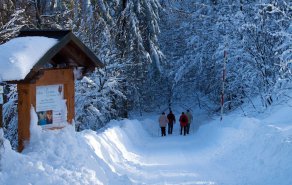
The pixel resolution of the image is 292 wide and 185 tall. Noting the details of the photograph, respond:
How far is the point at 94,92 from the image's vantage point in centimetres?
2280

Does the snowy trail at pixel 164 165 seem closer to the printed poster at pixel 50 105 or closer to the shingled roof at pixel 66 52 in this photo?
the printed poster at pixel 50 105

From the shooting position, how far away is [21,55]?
27.2ft

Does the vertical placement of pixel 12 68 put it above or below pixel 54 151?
above

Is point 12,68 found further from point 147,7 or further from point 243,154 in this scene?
point 147,7

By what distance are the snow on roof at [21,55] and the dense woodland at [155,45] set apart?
29.3 feet

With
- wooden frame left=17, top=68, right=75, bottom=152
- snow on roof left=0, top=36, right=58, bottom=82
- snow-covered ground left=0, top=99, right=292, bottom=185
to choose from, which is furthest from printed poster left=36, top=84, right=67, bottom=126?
snow on roof left=0, top=36, right=58, bottom=82

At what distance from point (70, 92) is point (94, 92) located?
→ 12987mm

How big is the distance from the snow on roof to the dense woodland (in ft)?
29.3

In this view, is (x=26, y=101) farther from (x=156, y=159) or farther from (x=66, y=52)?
(x=156, y=159)

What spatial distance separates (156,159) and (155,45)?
50.2ft

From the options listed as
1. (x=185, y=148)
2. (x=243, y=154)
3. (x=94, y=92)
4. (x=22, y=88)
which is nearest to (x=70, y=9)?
(x=94, y=92)

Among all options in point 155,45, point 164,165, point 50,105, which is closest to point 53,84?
point 50,105

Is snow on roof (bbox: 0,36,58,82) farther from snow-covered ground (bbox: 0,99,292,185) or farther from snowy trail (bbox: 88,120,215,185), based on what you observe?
snowy trail (bbox: 88,120,215,185)

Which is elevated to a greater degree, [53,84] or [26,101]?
[53,84]
